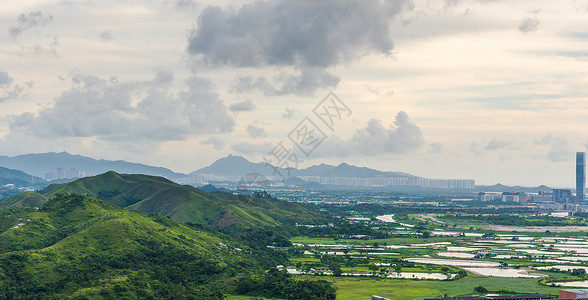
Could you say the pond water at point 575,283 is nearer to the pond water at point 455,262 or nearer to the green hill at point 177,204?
the pond water at point 455,262

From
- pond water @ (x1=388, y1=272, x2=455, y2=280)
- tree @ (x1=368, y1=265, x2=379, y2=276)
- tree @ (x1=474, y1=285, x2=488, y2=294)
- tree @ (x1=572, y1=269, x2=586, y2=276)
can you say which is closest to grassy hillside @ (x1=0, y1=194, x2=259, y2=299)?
tree @ (x1=368, y1=265, x2=379, y2=276)

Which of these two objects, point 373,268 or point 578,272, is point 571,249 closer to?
point 578,272

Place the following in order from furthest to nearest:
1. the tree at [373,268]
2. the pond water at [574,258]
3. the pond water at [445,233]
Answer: the pond water at [445,233] → the pond water at [574,258] → the tree at [373,268]

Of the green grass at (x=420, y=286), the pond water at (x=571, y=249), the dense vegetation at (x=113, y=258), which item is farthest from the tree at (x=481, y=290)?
the pond water at (x=571, y=249)

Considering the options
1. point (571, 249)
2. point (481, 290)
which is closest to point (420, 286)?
point (481, 290)

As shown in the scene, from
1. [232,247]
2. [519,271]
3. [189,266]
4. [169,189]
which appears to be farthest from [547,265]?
[169,189]

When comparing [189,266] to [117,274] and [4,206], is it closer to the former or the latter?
[117,274]
